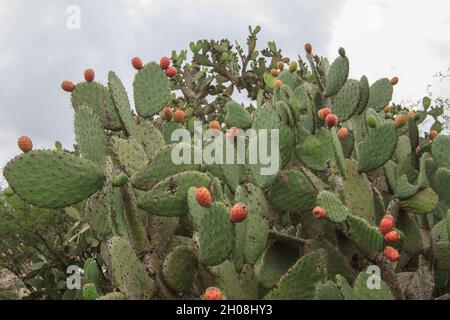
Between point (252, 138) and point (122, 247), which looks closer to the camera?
point (122, 247)

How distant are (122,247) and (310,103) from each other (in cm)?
142

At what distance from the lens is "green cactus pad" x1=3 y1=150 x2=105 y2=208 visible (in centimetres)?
297

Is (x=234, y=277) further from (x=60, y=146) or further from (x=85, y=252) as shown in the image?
(x=60, y=146)

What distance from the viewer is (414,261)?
3.40m

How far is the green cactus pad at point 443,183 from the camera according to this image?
321 cm

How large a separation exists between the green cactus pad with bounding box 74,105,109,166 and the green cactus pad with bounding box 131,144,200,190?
36 centimetres

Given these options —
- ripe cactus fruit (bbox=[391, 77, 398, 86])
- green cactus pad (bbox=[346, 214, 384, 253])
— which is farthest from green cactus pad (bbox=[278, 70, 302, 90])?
green cactus pad (bbox=[346, 214, 384, 253])

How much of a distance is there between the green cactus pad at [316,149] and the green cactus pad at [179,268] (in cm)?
90

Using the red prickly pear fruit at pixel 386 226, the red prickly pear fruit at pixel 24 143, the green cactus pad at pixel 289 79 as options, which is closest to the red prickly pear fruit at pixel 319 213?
the red prickly pear fruit at pixel 386 226

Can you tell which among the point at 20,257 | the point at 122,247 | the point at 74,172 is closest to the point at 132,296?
the point at 122,247

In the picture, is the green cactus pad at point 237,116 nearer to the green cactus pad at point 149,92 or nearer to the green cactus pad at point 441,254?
the green cactus pad at point 149,92

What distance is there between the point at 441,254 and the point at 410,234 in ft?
0.63

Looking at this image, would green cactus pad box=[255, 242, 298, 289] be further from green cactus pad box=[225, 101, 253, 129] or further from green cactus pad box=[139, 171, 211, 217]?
green cactus pad box=[225, 101, 253, 129]

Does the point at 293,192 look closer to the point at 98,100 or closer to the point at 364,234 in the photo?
the point at 364,234
